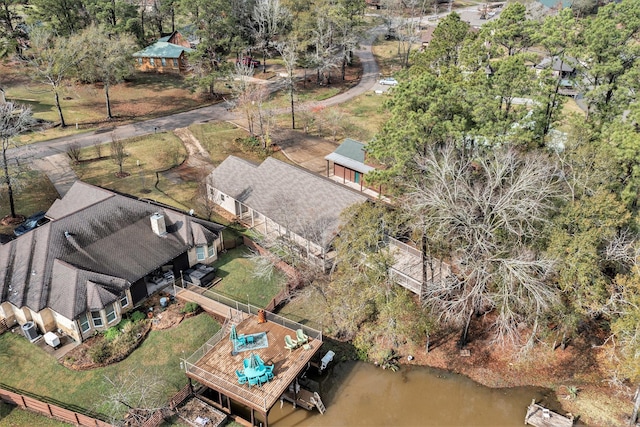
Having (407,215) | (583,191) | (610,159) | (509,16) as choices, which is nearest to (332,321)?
(407,215)

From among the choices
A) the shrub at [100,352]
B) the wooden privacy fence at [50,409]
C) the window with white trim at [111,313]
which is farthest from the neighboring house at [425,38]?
the wooden privacy fence at [50,409]

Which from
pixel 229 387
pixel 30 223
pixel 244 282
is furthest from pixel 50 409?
pixel 30 223

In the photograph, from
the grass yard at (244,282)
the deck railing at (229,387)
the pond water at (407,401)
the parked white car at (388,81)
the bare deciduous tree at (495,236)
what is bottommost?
the pond water at (407,401)

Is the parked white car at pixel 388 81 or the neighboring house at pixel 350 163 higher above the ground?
the parked white car at pixel 388 81

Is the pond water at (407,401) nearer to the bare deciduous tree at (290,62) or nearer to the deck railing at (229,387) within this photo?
the deck railing at (229,387)

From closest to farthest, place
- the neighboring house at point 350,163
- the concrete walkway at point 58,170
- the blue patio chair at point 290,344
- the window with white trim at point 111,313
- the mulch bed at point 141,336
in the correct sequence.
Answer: the blue patio chair at point 290,344 < the mulch bed at point 141,336 < the window with white trim at point 111,313 < the concrete walkway at point 58,170 < the neighboring house at point 350,163

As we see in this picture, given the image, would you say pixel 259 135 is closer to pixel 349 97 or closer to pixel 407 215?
pixel 349 97
